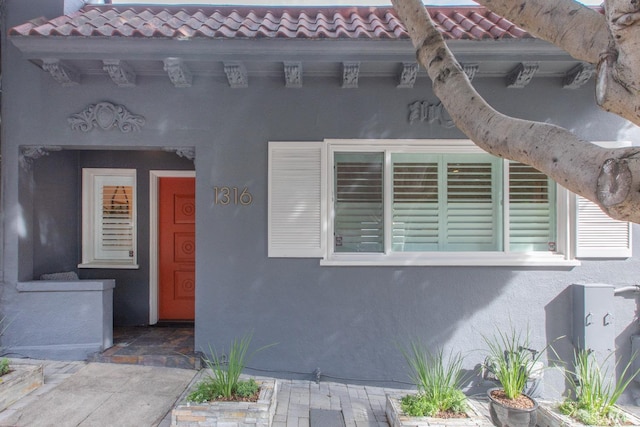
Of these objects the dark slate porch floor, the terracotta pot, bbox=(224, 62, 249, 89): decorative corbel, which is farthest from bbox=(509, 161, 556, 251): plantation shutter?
the dark slate porch floor

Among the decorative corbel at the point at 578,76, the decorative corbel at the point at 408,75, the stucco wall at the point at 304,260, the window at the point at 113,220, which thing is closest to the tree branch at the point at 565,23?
the decorative corbel at the point at 408,75

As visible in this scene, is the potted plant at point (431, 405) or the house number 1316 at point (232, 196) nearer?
the potted plant at point (431, 405)

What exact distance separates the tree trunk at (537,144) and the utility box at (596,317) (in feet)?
9.39

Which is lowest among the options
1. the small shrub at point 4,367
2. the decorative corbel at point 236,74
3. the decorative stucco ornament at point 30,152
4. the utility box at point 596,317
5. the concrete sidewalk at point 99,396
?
the concrete sidewalk at point 99,396

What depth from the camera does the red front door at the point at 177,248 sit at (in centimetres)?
525

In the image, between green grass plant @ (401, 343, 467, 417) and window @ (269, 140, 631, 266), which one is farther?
window @ (269, 140, 631, 266)

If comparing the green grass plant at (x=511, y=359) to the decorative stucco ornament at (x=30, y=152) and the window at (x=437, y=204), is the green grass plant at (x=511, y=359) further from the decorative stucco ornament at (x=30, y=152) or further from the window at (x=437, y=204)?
the decorative stucco ornament at (x=30, y=152)

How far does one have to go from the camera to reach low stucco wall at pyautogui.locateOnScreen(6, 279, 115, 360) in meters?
3.96

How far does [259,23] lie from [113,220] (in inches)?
133

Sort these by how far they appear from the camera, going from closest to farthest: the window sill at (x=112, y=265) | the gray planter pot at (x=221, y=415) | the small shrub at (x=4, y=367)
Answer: the gray planter pot at (x=221, y=415)
the small shrub at (x=4, y=367)
the window sill at (x=112, y=265)

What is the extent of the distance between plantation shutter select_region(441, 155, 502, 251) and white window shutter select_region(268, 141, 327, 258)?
142 cm

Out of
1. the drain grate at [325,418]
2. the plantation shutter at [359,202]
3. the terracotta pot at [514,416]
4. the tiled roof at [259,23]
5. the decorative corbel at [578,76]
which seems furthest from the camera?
the plantation shutter at [359,202]

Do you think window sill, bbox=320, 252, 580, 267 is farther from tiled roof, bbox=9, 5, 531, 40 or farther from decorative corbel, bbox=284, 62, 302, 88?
tiled roof, bbox=9, 5, 531, 40

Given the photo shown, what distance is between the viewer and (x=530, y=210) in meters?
4.10
